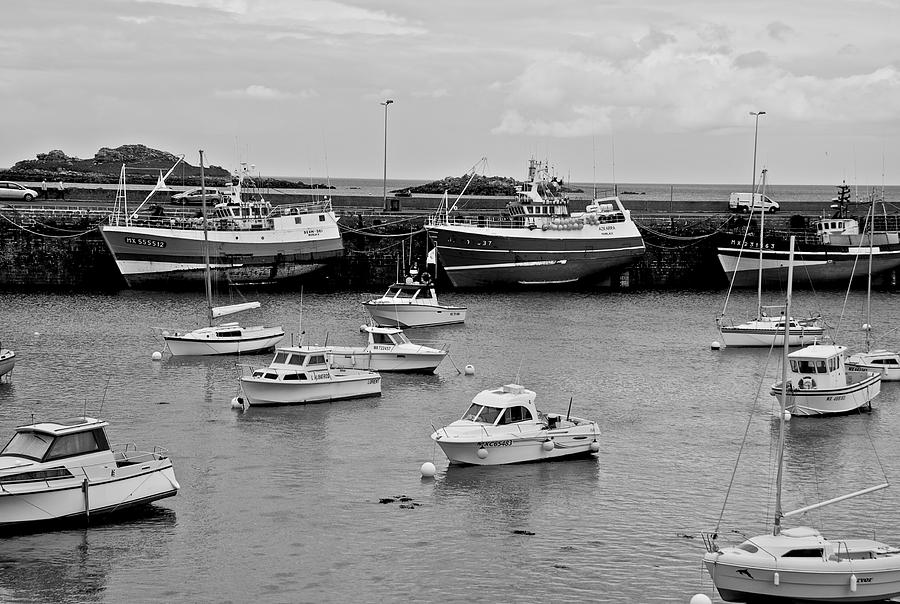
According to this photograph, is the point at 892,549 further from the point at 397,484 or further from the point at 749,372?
the point at 749,372

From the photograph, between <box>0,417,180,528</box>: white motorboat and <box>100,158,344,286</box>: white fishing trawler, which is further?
<box>100,158,344,286</box>: white fishing trawler

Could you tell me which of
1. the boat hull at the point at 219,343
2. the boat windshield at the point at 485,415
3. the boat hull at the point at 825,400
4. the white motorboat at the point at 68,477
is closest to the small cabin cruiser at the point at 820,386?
the boat hull at the point at 825,400

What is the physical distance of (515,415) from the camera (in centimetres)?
3531

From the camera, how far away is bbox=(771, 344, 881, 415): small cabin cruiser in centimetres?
4200

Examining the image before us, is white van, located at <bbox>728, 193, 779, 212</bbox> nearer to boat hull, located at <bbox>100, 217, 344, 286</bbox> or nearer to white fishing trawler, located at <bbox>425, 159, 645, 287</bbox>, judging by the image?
white fishing trawler, located at <bbox>425, 159, 645, 287</bbox>

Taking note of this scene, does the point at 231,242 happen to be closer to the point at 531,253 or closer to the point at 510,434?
the point at 531,253

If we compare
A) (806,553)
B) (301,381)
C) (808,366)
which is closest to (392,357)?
(301,381)

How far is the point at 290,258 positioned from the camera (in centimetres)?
8631

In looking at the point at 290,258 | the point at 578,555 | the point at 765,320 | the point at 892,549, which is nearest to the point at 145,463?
the point at 578,555

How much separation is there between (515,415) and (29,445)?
13633 mm

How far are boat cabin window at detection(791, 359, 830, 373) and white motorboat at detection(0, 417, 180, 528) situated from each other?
22.9 m

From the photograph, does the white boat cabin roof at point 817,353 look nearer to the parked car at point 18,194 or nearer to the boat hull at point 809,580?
the boat hull at point 809,580

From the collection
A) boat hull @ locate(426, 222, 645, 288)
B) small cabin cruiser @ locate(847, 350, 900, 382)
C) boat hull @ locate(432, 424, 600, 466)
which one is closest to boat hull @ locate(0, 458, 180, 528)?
boat hull @ locate(432, 424, 600, 466)

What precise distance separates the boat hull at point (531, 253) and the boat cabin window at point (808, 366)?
147 feet
